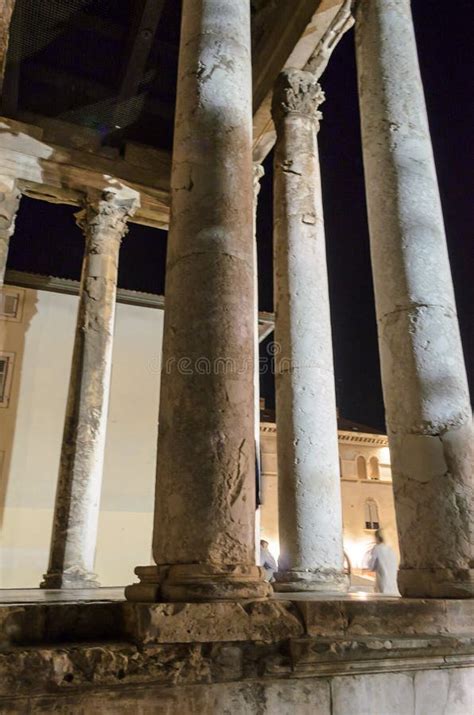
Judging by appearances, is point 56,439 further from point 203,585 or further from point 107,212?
point 203,585

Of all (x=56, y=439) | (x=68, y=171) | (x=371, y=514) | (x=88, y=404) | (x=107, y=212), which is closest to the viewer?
(x=88, y=404)

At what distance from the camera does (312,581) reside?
8219 mm

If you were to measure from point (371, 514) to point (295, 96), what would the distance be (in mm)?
34561

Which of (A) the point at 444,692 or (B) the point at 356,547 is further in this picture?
(B) the point at 356,547

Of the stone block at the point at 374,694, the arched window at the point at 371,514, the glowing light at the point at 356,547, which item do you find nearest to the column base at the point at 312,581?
the stone block at the point at 374,694

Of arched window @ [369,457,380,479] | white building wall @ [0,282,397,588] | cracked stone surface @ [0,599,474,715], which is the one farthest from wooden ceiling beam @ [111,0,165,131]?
arched window @ [369,457,380,479]

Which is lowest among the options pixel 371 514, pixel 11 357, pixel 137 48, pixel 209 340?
pixel 209 340

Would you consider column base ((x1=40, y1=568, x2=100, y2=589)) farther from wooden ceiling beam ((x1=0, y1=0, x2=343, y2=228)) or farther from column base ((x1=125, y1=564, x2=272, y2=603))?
wooden ceiling beam ((x1=0, y1=0, x2=343, y2=228))

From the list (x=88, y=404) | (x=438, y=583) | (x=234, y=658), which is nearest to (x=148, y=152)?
(x=88, y=404)

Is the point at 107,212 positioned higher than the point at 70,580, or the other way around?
the point at 107,212

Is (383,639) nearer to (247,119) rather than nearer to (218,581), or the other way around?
(218,581)

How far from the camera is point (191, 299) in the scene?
5.61 meters

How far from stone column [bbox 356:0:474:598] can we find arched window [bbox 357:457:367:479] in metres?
36.1

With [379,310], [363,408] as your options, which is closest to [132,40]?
[379,310]
